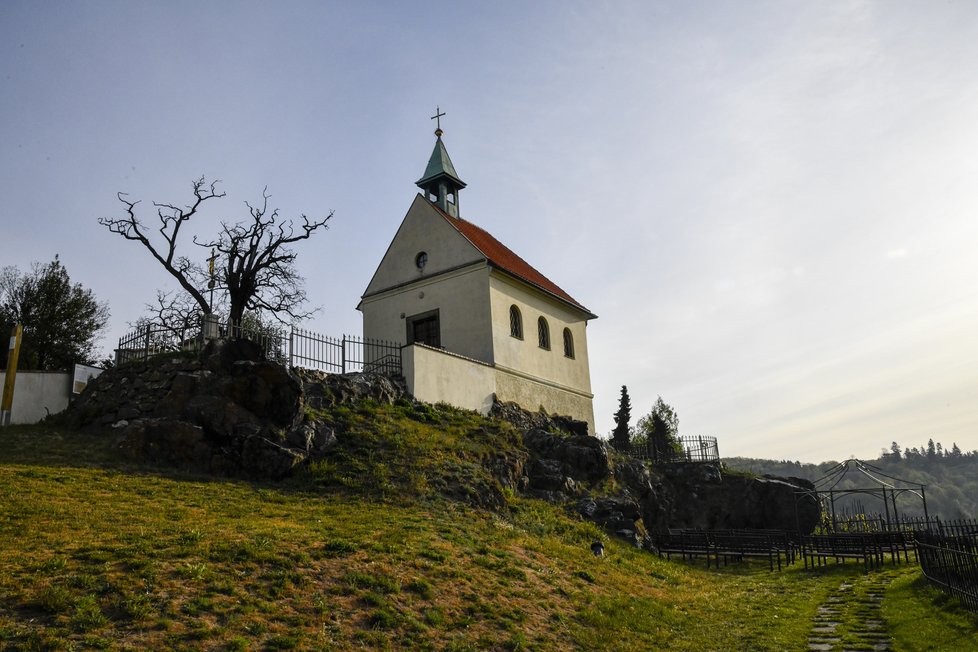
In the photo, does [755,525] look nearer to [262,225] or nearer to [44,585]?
[262,225]

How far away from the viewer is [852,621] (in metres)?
13.4

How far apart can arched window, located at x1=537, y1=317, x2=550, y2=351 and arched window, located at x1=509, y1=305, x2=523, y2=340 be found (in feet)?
5.83

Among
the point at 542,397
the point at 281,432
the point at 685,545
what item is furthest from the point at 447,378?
the point at 685,545

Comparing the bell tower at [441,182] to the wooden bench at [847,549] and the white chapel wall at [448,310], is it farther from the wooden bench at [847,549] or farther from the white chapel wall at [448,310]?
the wooden bench at [847,549]

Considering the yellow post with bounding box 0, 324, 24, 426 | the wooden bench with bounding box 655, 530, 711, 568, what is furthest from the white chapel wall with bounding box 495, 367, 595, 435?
the yellow post with bounding box 0, 324, 24, 426

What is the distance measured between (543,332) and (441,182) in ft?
30.4

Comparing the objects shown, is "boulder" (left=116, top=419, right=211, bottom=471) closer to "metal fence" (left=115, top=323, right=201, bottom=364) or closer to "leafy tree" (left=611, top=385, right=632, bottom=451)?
"metal fence" (left=115, top=323, right=201, bottom=364)

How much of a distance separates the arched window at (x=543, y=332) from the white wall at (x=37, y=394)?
19.0 m

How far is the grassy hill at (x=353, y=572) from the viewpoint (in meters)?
9.38

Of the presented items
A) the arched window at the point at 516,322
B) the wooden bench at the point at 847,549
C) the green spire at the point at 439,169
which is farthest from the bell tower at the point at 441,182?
the wooden bench at the point at 847,549

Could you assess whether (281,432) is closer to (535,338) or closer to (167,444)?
(167,444)

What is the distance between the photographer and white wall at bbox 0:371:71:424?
855 inches

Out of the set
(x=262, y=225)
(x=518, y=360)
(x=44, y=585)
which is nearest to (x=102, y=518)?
(x=44, y=585)

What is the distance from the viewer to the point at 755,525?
1316 inches
